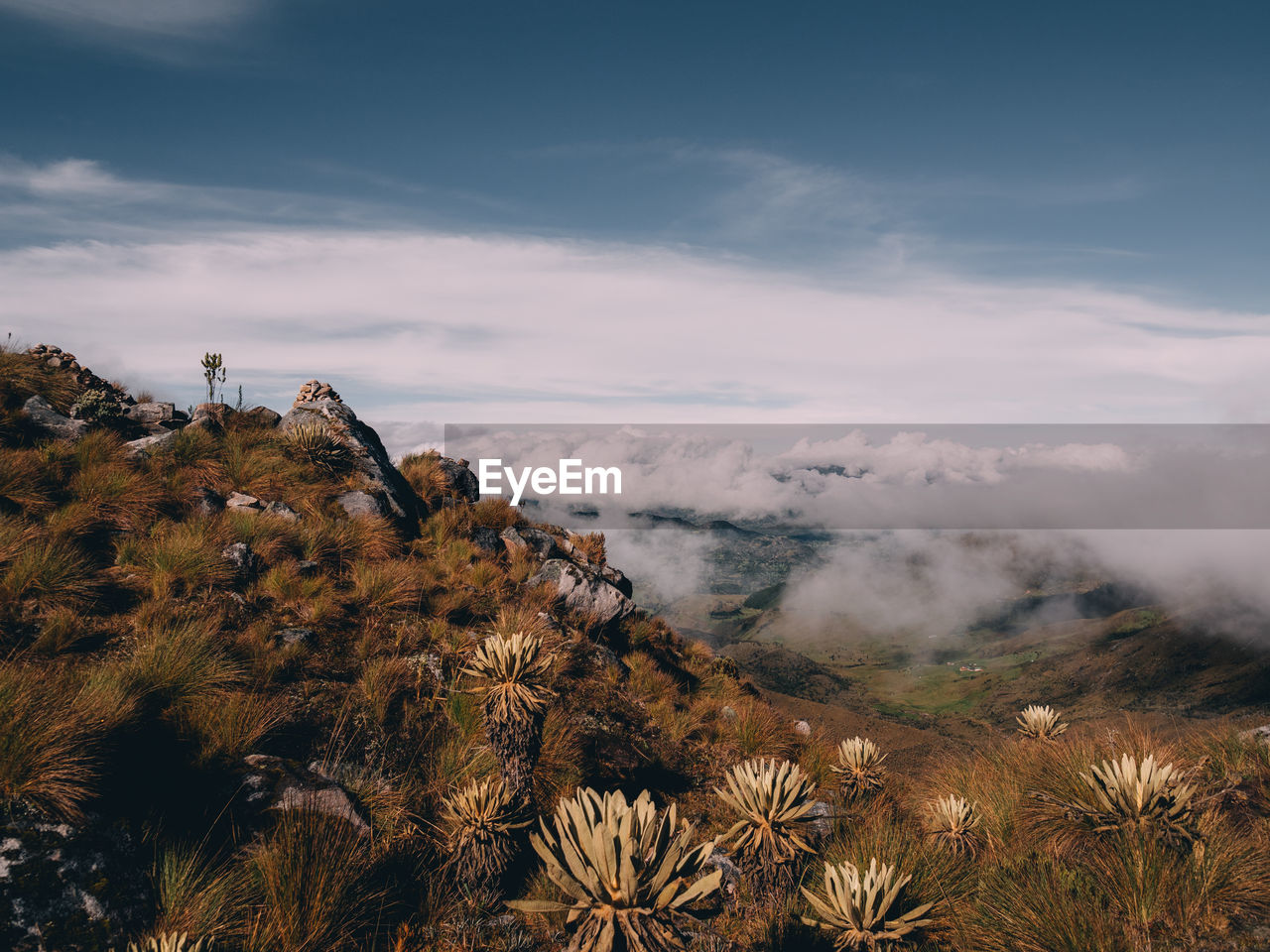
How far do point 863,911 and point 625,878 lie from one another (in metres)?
2.37

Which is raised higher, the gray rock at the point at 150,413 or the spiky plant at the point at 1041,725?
the gray rock at the point at 150,413

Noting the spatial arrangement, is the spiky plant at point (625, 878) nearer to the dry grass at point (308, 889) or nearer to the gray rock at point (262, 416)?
the dry grass at point (308, 889)

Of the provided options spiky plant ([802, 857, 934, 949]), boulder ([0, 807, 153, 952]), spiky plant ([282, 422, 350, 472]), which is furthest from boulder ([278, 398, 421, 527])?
spiky plant ([802, 857, 934, 949])

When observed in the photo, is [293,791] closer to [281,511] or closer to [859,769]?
[859,769]

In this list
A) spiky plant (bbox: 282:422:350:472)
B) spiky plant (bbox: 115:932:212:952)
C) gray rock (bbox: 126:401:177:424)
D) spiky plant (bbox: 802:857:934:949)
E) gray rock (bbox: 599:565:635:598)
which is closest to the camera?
spiky plant (bbox: 115:932:212:952)

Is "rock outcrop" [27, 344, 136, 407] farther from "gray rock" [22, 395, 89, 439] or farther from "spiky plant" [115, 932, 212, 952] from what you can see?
"spiky plant" [115, 932, 212, 952]

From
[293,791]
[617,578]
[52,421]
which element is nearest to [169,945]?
[293,791]

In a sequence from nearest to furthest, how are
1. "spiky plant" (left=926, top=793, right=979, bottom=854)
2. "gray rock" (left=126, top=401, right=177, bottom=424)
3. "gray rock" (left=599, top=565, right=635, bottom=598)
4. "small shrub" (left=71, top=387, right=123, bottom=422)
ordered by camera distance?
"spiky plant" (left=926, top=793, right=979, bottom=854) → "small shrub" (left=71, top=387, right=123, bottom=422) → "gray rock" (left=126, top=401, right=177, bottom=424) → "gray rock" (left=599, top=565, right=635, bottom=598)

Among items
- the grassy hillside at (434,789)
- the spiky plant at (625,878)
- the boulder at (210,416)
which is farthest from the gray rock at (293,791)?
the boulder at (210,416)

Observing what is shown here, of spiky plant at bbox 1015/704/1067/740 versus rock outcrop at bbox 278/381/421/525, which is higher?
rock outcrop at bbox 278/381/421/525

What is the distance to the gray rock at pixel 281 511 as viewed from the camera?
1088 centimetres

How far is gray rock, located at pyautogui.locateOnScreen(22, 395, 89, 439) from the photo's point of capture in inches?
424

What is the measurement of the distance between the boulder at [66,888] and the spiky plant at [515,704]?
9.33ft

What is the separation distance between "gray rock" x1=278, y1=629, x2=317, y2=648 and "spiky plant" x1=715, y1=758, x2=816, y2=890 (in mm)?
6201
